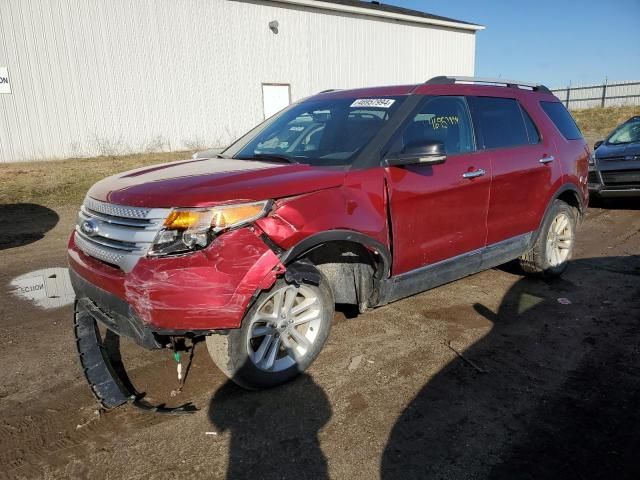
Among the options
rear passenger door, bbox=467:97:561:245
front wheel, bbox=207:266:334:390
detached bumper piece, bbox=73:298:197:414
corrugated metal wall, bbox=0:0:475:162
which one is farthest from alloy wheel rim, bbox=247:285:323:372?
corrugated metal wall, bbox=0:0:475:162

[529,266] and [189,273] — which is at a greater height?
[189,273]

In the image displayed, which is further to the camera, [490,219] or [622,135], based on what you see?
[622,135]

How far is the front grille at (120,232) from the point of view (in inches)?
112

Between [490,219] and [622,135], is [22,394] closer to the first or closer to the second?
[490,219]

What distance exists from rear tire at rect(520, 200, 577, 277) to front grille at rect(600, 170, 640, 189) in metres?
4.19

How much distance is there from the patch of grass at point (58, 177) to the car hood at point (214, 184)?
296 inches

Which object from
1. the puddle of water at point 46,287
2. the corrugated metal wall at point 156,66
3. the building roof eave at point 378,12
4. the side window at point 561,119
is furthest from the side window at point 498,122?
the building roof eave at point 378,12

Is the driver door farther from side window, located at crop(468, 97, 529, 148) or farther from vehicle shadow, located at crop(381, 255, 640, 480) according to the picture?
vehicle shadow, located at crop(381, 255, 640, 480)

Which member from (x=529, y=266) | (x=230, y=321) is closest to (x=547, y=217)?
(x=529, y=266)

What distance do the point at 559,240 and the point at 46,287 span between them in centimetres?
558

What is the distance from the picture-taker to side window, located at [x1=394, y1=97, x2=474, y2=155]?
3.84 metres

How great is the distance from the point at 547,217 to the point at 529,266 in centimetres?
55

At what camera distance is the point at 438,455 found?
2.66 m

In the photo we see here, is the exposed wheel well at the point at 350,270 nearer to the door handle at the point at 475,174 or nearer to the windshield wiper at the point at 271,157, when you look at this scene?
the windshield wiper at the point at 271,157
